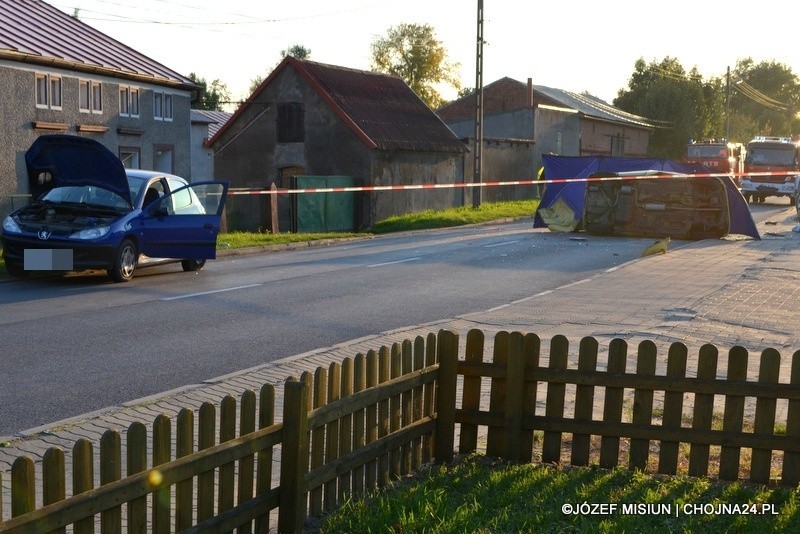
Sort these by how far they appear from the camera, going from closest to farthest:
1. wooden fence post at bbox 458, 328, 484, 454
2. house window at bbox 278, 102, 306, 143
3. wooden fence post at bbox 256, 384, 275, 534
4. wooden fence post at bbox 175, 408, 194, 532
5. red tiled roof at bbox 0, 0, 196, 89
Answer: wooden fence post at bbox 175, 408, 194, 532
wooden fence post at bbox 256, 384, 275, 534
wooden fence post at bbox 458, 328, 484, 454
red tiled roof at bbox 0, 0, 196, 89
house window at bbox 278, 102, 306, 143

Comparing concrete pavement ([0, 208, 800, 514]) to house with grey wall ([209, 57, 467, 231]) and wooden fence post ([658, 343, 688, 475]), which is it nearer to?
wooden fence post ([658, 343, 688, 475])

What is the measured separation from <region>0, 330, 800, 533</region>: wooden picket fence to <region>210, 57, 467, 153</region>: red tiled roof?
35.3 m

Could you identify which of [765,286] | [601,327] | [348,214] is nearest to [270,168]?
[348,214]

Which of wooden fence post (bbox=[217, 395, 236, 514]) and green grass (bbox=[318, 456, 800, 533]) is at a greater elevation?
wooden fence post (bbox=[217, 395, 236, 514])

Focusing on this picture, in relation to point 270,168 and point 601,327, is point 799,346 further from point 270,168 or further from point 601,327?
point 270,168

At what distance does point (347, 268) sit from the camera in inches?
765

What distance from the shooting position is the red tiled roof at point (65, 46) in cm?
2798

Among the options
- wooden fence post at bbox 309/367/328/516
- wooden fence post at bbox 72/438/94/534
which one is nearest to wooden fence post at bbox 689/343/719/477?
wooden fence post at bbox 309/367/328/516

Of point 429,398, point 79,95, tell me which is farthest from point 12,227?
point 79,95

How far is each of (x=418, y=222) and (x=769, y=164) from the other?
65.2 feet

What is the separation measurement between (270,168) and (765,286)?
3118 centimetres

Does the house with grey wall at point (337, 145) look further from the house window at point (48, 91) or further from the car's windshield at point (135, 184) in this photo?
the car's windshield at point (135, 184)

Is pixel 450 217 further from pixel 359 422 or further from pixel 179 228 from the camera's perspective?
pixel 359 422

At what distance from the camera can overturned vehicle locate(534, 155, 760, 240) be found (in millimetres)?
27203
